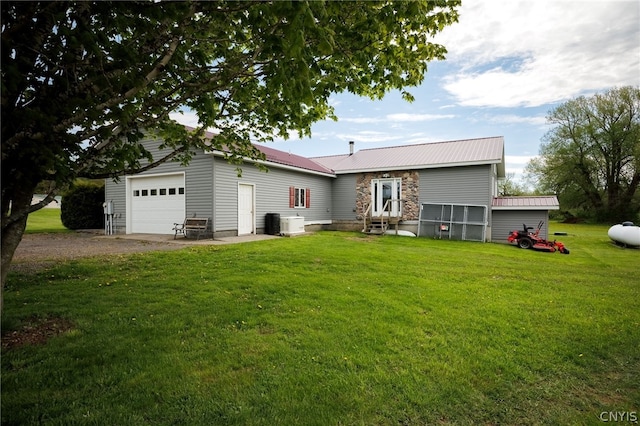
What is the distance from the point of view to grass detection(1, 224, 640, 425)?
8.07ft

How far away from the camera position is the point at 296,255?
834 centimetres

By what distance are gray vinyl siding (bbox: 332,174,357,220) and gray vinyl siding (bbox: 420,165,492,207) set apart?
3.98 metres

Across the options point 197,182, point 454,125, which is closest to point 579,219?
point 454,125

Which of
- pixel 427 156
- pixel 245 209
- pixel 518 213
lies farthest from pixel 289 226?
pixel 518 213

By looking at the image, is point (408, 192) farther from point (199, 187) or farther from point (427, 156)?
point (199, 187)

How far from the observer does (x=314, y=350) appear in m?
3.33

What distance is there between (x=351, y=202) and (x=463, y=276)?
1206 centimetres

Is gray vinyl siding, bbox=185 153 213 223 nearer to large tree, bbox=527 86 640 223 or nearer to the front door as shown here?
the front door

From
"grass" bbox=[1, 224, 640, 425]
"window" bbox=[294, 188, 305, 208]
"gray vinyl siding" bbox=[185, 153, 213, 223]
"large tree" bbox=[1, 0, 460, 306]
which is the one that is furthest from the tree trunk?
"window" bbox=[294, 188, 305, 208]

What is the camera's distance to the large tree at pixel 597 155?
28172 millimetres

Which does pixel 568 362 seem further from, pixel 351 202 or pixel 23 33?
pixel 351 202

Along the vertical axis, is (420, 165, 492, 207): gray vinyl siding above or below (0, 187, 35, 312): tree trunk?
above

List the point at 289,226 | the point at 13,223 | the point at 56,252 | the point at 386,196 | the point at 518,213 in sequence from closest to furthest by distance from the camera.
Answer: the point at 13,223 → the point at 56,252 → the point at 289,226 → the point at 518,213 → the point at 386,196

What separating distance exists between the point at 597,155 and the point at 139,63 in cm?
3895
